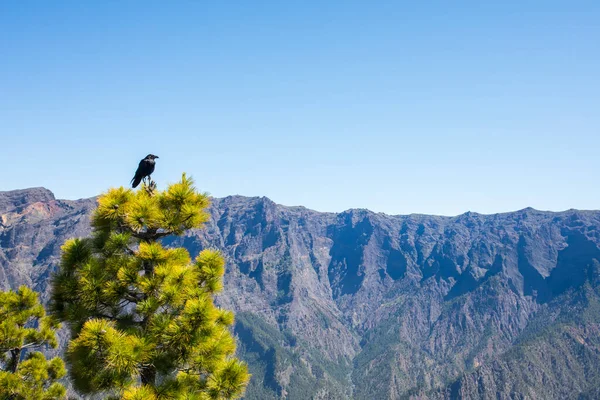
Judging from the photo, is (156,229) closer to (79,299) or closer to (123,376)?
(79,299)

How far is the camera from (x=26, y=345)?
22.5m

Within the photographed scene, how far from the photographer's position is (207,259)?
13.6 m

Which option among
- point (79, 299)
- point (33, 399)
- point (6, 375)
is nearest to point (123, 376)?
point (79, 299)

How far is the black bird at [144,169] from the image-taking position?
602 inches

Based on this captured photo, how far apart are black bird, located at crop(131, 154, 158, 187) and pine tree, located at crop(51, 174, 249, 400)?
76.2 inches

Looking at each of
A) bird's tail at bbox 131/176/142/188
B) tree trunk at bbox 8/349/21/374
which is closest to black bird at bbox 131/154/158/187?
bird's tail at bbox 131/176/142/188

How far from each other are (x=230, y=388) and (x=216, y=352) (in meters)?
1.22

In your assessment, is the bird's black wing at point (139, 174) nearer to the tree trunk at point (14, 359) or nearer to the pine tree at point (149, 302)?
the pine tree at point (149, 302)

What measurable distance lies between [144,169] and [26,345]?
44.4 ft

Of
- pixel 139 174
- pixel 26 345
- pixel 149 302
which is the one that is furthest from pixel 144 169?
pixel 26 345

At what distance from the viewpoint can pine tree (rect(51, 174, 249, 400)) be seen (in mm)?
11766

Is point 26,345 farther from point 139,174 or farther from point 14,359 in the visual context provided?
point 139,174

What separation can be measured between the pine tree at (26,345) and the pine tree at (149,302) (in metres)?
10.6

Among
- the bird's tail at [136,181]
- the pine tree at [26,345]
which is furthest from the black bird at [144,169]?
the pine tree at [26,345]
